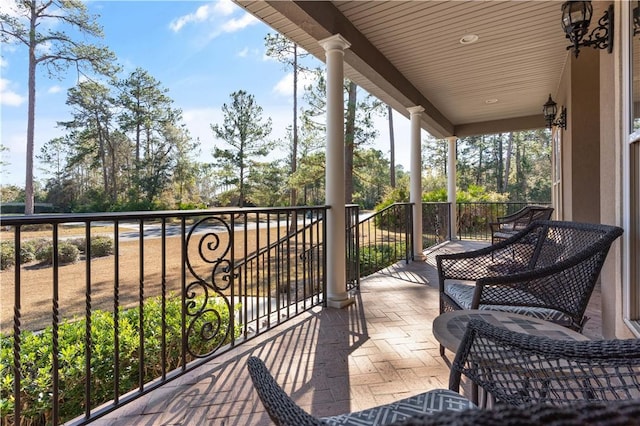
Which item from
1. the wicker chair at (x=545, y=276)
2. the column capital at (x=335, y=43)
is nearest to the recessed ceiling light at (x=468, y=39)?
the column capital at (x=335, y=43)

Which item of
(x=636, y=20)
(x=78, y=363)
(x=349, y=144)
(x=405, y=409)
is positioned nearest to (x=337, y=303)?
(x=78, y=363)

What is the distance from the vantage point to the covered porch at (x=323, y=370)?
1528 mm

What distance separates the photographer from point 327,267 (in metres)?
3.10

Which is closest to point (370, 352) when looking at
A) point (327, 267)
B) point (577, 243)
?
point (327, 267)

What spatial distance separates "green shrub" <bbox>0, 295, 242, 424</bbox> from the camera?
199 cm

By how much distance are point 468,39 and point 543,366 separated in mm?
3627

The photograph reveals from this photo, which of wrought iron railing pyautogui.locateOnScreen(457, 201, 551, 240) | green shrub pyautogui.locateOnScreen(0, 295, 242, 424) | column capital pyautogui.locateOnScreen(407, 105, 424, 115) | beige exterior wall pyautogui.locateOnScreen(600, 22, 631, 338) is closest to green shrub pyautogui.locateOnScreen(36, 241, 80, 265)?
green shrub pyautogui.locateOnScreen(0, 295, 242, 424)

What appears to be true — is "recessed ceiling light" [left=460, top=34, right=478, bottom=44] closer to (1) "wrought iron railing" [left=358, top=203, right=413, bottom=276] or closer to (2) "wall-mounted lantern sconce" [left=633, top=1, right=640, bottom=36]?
(2) "wall-mounted lantern sconce" [left=633, top=1, right=640, bottom=36]

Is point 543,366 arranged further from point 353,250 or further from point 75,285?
point 75,285

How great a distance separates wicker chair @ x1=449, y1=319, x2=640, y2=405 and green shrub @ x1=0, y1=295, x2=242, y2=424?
4.77ft

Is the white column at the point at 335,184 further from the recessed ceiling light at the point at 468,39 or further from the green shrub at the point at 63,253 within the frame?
the green shrub at the point at 63,253

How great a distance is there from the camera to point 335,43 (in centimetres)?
301

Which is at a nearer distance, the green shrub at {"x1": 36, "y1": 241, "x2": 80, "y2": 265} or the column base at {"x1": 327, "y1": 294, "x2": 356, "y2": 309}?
the column base at {"x1": 327, "y1": 294, "x2": 356, "y2": 309}

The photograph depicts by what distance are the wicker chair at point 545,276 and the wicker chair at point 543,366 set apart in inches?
31.5
